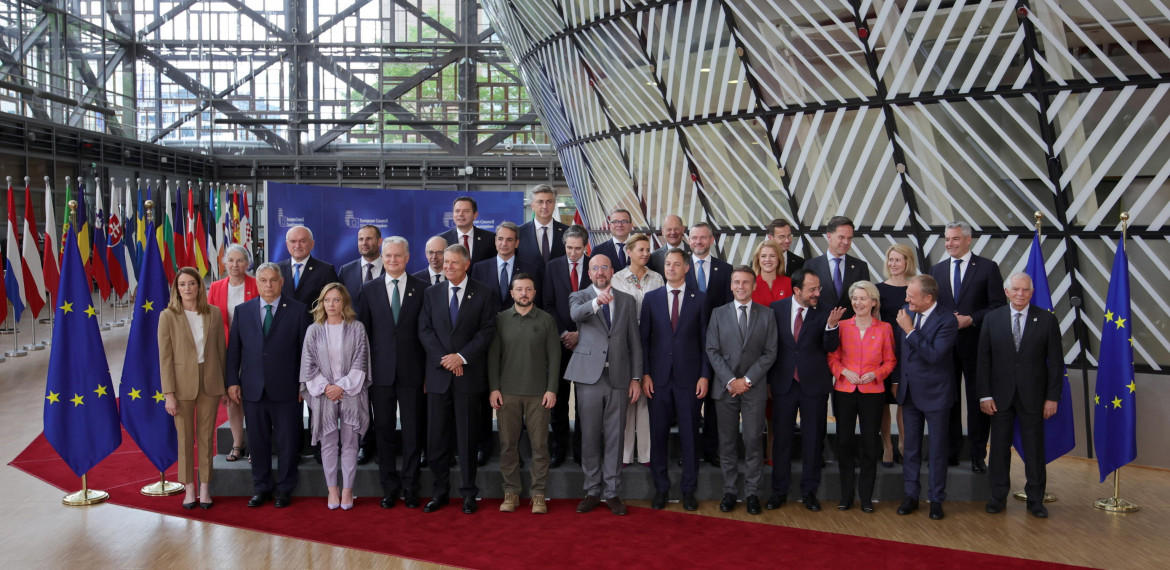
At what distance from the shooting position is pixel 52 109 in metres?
21.7

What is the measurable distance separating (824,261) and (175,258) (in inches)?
613

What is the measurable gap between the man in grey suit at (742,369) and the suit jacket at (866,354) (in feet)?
1.81

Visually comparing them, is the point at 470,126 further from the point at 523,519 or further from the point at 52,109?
the point at 523,519

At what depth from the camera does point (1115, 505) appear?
22.7 ft

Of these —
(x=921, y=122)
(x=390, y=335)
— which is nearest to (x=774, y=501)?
(x=390, y=335)

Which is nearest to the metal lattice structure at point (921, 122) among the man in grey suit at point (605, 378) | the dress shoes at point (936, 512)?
the dress shoes at point (936, 512)

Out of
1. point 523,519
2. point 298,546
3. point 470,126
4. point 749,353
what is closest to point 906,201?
point 749,353

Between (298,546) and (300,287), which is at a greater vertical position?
(300,287)

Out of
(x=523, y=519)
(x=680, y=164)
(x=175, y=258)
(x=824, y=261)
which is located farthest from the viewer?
(x=175, y=258)

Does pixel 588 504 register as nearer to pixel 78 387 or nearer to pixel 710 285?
pixel 710 285

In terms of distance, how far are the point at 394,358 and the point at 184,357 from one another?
5.27ft

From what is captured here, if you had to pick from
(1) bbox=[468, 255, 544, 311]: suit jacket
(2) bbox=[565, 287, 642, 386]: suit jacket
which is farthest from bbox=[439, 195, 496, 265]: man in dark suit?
(2) bbox=[565, 287, 642, 386]: suit jacket

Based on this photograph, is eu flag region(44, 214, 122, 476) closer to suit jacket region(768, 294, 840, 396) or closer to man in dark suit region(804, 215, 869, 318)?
suit jacket region(768, 294, 840, 396)

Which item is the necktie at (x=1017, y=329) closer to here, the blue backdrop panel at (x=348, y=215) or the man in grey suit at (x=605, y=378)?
the man in grey suit at (x=605, y=378)
